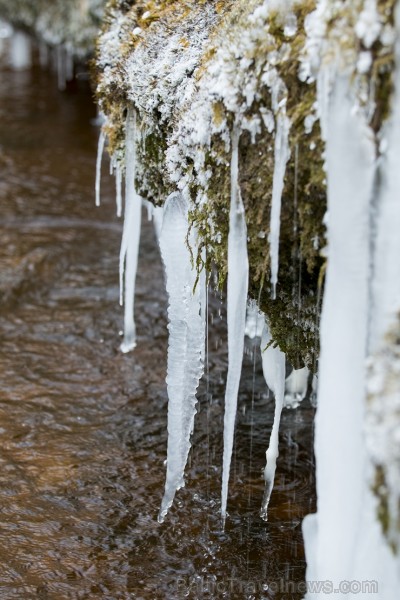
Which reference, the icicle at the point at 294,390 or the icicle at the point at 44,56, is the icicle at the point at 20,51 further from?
the icicle at the point at 294,390

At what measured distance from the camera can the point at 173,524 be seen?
12.7 feet

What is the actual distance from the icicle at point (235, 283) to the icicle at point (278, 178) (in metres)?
0.19

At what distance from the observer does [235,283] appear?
122 inches

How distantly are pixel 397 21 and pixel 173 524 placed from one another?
252 centimetres

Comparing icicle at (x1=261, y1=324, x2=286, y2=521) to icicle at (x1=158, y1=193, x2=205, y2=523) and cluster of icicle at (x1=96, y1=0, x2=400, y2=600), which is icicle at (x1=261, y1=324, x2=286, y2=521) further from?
cluster of icicle at (x1=96, y1=0, x2=400, y2=600)

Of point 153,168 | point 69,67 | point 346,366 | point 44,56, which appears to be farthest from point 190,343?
point 44,56

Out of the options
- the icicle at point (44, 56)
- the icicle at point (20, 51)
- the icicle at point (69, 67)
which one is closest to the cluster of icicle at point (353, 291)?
the icicle at point (69, 67)

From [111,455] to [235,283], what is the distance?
1700 millimetres

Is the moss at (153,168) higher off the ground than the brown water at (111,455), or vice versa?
the moss at (153,168)

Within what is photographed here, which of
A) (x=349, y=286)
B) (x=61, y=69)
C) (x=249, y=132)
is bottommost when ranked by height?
(x=349, y=286)

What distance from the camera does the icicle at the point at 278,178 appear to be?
8.91ft

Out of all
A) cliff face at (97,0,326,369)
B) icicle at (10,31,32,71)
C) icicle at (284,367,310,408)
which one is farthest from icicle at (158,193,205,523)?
icicle at (10,31,32,71)

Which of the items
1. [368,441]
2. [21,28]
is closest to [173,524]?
[368,441]

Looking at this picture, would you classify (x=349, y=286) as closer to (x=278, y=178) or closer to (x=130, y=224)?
(x=278, y=178)
